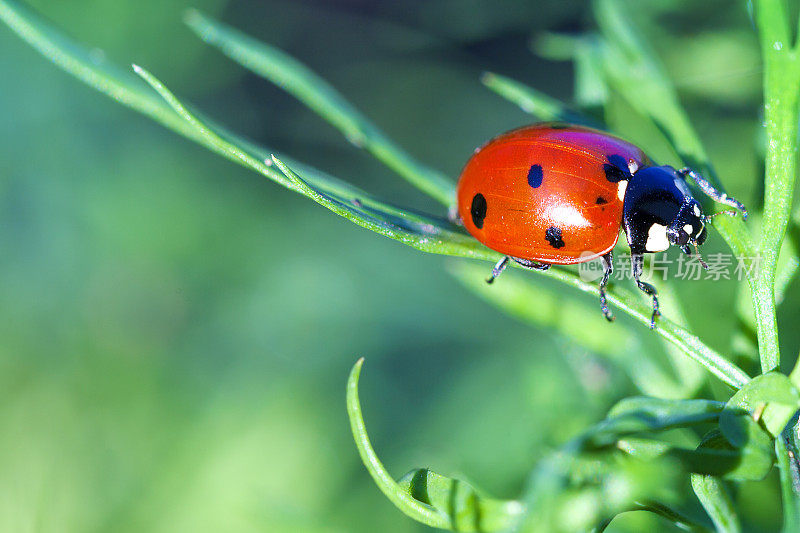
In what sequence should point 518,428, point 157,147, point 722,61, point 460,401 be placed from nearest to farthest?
point 518,428 → point 722,61 → point 460,401 → point 157,147

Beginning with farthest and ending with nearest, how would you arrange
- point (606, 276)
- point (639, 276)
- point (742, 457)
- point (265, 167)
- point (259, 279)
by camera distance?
point (259, 279) → point (639, 276) → point (606, 276) → point (265, 167) → point (742, 457)

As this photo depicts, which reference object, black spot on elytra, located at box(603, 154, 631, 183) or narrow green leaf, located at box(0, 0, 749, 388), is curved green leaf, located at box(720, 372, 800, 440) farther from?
black spot on elytra, located at box(603, 154, 631, 183)

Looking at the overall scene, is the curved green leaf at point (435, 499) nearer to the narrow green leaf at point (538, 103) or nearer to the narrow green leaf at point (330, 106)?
the narrow green leaf at point (330, 106)

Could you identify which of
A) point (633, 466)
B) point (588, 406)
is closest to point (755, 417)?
point (633, 466)

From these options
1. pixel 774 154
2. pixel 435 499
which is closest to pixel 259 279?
pixel 435 499

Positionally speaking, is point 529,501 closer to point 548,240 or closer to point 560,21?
point 548,240

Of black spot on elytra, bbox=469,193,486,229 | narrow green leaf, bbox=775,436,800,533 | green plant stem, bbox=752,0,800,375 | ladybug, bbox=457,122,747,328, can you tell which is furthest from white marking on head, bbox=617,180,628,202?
narrow green leaf, bbox=775,436,800,533

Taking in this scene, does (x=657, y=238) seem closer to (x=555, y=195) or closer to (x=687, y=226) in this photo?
(x=687, y=226)
